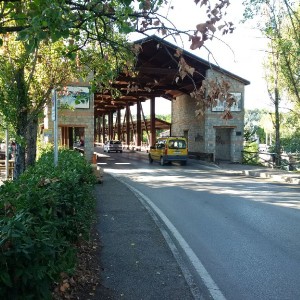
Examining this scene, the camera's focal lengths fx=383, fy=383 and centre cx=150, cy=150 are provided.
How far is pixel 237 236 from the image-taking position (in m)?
7.50

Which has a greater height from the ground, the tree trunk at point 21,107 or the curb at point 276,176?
the tree trunk at point 21,107

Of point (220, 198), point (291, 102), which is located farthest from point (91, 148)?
point (220, 198)

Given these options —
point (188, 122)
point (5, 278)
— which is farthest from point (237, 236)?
point (188, 122)

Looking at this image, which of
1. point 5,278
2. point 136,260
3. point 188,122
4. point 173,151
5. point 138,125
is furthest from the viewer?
→ point 138,125

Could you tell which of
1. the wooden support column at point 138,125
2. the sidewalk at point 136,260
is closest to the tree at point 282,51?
the sidewalk at point 136,260

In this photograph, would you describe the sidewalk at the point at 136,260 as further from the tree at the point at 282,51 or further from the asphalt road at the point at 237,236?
the tree at the point at 282,51

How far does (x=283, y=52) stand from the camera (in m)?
19.9

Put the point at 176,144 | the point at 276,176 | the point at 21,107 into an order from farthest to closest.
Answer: the point at 176,144, the point at 276,176, the point at 21,107

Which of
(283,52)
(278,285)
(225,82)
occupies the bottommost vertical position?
(278,285)

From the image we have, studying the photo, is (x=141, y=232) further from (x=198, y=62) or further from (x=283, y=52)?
(x=198, y=62)

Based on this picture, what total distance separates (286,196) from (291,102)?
579 inches

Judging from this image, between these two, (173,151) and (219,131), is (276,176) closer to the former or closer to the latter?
(173,151)

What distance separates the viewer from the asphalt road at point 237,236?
5.03 metres

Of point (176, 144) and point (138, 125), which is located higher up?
point (138, 125)
